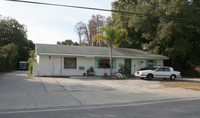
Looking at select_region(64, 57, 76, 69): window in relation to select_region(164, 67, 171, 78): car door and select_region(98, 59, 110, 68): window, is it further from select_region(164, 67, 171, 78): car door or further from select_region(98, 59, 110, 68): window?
select_region(164, 67, 171, 78): car door

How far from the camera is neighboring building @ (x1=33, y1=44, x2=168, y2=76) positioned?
64.4 feet

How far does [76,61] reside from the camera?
69.7 ft

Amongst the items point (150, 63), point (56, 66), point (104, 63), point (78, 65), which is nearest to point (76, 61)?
point (78, 65)

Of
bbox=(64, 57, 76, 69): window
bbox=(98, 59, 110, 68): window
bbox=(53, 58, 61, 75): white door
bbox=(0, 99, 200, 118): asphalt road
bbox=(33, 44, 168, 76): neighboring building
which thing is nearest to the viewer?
bbox=(0, 99, 200, 118): asphalt road

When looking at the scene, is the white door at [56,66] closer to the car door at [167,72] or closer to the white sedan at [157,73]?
the white sedan at [157,73]

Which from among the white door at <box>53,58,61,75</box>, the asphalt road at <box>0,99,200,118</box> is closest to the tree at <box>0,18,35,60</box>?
the white door at <box>53,58,61,75</box>

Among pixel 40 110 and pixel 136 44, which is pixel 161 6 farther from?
pixel 40 110

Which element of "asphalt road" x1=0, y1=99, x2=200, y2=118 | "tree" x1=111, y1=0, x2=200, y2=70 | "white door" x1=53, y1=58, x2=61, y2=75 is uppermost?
"tree" x1=111, y1=0, x2=200, y2=70

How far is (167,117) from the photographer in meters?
6.21

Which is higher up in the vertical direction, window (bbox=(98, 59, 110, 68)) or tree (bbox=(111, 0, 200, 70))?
tree (bbox=(111, 0, 200, 70))

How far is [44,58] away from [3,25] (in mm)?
29034

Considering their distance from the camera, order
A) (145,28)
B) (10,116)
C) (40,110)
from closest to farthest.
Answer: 1. (10,116)
2. (40,110)
3. (145,28)

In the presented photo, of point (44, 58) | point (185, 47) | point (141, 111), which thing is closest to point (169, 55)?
point (185, 47)

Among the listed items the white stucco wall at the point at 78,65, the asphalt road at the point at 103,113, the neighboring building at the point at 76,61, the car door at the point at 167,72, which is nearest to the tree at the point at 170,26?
the neighboring building at the point at 76,61
